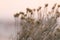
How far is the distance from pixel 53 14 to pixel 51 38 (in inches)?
10.6

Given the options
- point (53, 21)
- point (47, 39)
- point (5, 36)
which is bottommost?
point (5, 36)

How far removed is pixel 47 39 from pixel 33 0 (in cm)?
94

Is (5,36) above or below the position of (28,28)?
below

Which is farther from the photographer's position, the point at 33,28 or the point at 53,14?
the point at 53,14

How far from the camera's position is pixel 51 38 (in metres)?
1.52

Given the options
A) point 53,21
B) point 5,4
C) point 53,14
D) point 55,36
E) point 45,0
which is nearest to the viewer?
point 55,36

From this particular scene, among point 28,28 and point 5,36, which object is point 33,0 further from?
point 28,28

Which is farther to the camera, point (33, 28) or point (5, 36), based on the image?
point (5, 36)

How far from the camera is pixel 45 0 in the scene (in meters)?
2.28

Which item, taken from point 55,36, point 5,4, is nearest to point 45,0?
point 5,4

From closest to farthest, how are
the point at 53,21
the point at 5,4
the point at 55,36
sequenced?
1. the point at 55,36
2. the point at 53,21
3. the point at 5,4

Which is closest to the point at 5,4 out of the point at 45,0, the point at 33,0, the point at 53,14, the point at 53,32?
the point at 33,0

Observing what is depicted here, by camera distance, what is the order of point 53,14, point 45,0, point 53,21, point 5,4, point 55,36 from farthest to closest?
point 5,4
point 45,0
point 53,14
point 53,21
point 55,36

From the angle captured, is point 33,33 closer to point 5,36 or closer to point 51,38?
point 51,38
